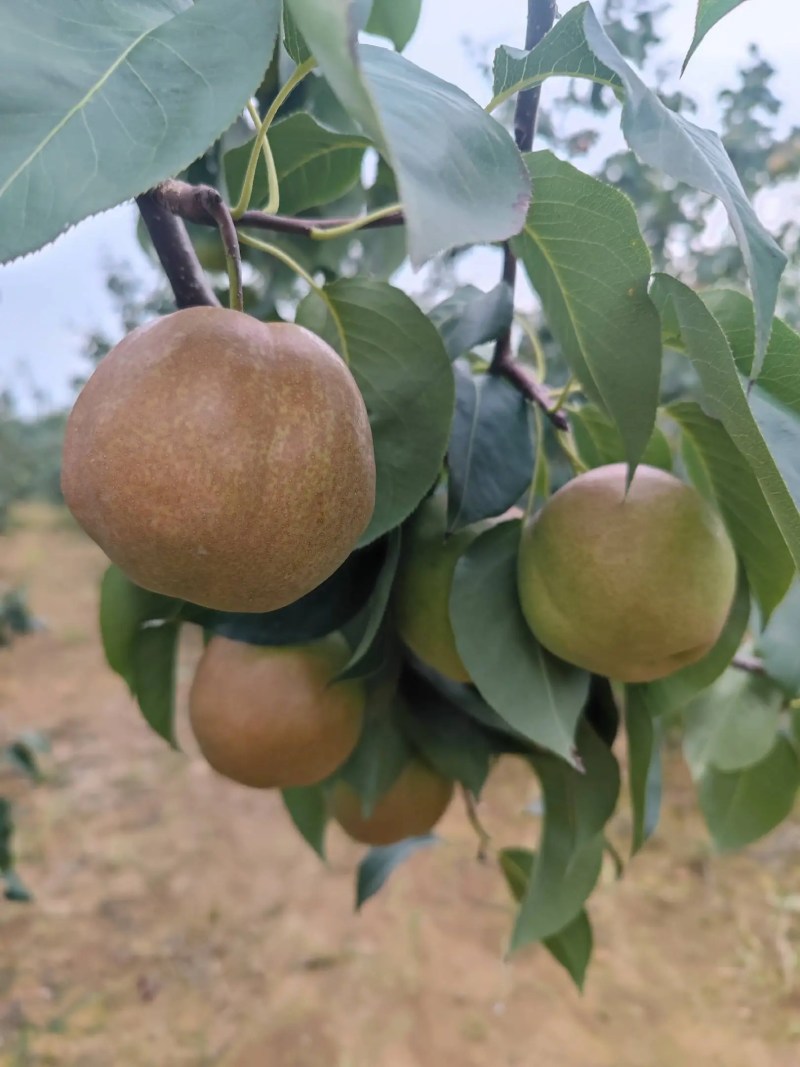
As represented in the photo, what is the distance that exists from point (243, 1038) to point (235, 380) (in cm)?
148

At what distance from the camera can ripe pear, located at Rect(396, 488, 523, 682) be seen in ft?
1.71

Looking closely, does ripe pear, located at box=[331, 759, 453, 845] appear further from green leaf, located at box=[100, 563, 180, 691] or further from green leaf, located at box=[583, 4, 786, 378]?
green leaf, located at box=[583, 4, 786, 378]

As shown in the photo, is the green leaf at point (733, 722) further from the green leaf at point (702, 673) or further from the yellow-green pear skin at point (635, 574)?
the yellow-green pear skin at point (635, 574)

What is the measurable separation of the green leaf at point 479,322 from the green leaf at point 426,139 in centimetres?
21

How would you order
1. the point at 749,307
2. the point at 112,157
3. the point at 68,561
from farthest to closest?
the point at 68,561, the point at 749,307, the point at 112,157

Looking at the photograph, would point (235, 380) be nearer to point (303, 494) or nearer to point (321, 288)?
point (303, 494)

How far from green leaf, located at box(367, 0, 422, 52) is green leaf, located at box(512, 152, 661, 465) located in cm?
32

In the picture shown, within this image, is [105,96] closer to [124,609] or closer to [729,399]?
[729,399]

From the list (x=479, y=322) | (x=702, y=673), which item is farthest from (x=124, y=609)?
(x=702, y=673)

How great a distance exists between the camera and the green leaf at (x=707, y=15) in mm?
305

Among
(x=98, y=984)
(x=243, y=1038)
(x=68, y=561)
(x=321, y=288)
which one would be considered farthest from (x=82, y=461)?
(x=68, y=561)

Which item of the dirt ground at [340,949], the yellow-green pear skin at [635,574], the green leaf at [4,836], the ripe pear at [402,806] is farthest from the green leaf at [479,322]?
the dirt ground at [340,949]

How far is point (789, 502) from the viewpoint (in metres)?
0.30

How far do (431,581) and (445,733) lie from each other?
161 millimetres
